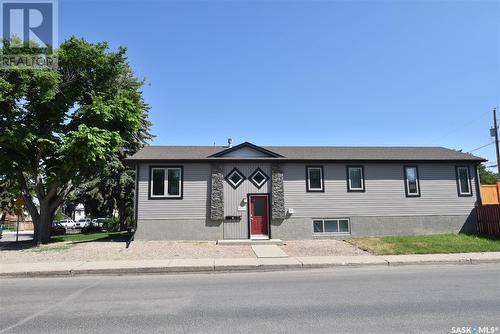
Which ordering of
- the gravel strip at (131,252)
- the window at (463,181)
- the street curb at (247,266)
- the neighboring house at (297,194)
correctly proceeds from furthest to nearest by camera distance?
the window at (463,181), the neighboring house at (297,194), the gravel strip at (131,252), the street curb at (247,266)

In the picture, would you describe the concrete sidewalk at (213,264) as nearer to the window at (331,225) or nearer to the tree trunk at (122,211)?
the window at (331,225)

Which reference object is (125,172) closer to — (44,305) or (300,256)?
(300,256)

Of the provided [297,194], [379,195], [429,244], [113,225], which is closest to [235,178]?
[297,194]

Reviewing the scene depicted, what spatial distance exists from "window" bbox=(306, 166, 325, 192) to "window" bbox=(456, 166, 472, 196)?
8.34 meters

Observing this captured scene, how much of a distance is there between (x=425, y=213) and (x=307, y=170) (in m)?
7.30

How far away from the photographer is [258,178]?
65.7ft

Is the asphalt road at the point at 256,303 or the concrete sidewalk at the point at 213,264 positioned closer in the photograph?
the asphalt road at the point at 256,303

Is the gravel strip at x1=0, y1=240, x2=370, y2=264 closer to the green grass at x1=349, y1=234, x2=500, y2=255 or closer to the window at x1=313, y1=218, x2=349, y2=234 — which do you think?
the green grass at x1=349, y1=234, x2=500, y2=255

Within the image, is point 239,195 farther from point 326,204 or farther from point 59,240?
point 59,240

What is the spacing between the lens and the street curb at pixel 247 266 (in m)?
11.5

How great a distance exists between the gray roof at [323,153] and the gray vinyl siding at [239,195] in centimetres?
55

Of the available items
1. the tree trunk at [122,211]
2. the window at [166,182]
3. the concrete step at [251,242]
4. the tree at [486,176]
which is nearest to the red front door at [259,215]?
the concrete step at [251,242]

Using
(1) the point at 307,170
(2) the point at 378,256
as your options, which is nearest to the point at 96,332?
(2) the point at 378,256

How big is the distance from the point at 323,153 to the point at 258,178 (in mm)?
4633
